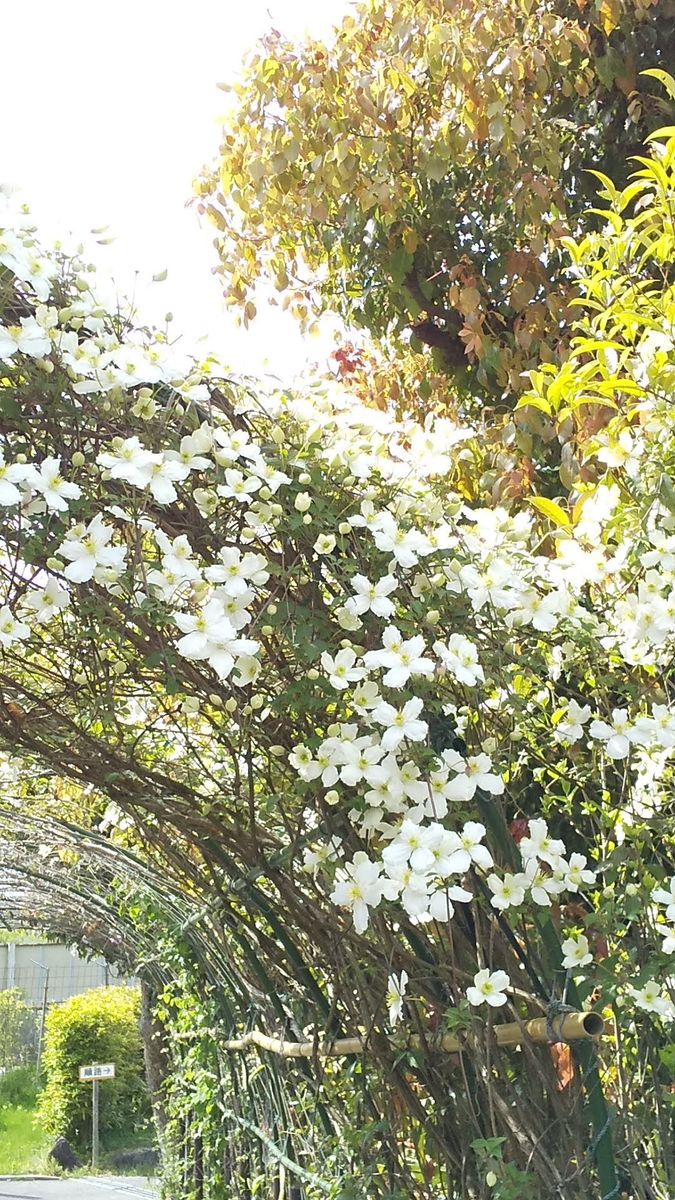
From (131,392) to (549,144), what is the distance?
5.33 feet

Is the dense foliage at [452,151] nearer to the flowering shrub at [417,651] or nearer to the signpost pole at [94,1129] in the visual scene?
the flowering shrub at [417,651]

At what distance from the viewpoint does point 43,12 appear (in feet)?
9.05

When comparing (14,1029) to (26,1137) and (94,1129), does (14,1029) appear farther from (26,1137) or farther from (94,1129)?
(94,1129)

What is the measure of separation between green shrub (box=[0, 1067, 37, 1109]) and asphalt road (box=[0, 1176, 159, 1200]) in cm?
271

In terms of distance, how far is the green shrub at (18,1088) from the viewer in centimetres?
1166

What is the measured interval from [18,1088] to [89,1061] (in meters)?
2.73

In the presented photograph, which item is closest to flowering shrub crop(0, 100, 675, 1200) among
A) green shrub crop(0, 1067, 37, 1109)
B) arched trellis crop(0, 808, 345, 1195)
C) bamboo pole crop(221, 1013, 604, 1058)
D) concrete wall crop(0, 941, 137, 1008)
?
bamboo pole crop(221, 1013, 604, 1058)

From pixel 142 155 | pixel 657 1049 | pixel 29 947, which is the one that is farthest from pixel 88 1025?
pixel 657 1049

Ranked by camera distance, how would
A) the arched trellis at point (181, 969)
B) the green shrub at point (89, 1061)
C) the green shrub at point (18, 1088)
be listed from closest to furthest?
the arched trellis at point (181, 969)
the green shrub at point (89, 1061)
the green shrub at point (18, 1088)

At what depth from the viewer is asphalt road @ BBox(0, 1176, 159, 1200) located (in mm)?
7770

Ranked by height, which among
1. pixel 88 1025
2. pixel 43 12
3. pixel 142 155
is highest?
pixel 43 12

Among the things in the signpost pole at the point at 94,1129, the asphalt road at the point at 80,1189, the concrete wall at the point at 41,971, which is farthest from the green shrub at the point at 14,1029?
the asphalt road at the point at 80,1189

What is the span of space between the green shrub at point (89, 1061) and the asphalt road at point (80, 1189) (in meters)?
0.92

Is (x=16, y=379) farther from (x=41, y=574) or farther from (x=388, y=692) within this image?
(x=388, y=692)
